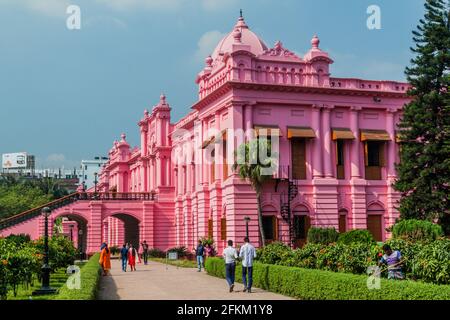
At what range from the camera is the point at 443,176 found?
33594mm

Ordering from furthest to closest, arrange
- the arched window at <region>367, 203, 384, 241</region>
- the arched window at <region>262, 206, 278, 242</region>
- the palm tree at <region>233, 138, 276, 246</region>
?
the arched window at <region>367, 203, 384, 241</region>, the arched window at <region>262, 206, 278, 242</region>, the palm tree at <region>233, 138, 276, 246</region>

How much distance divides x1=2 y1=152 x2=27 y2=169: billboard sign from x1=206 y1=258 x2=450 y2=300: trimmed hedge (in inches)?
5661

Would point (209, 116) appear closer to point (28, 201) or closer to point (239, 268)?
point (239, 268)

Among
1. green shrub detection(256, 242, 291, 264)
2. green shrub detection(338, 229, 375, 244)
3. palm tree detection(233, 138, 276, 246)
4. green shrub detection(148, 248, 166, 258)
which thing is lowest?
green shrub detection(148, 248, 166, 258)

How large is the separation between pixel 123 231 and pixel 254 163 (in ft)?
108

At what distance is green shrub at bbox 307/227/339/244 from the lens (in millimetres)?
31083

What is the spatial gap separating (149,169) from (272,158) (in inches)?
1015

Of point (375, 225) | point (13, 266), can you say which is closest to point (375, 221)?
point (375, 225)

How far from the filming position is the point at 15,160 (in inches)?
6147

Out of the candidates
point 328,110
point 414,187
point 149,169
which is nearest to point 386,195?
point 414,187

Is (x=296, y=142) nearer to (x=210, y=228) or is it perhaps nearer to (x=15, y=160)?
(x=210, y=228)

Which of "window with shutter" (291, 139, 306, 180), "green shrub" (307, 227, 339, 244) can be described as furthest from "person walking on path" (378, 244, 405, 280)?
"window with shutter" (291, 139, 306, 180)

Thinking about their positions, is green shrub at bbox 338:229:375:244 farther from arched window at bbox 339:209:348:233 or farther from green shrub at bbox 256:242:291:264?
green shrub at bbox 256:242:291:264

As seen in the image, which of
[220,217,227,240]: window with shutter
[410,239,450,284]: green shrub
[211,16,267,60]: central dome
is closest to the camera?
[410,239,450,284]: green shrub
